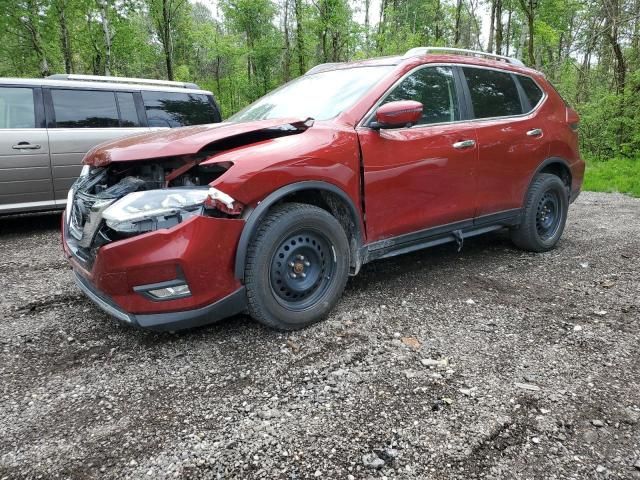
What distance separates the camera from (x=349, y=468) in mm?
1818

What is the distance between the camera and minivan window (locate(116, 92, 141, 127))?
20.5ft

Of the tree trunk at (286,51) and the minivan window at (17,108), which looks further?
the tree trunk at (286,51)

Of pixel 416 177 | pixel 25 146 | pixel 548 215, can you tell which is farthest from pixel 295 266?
pixel 25 146

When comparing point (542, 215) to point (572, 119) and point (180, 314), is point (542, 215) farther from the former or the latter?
point (180, 314)

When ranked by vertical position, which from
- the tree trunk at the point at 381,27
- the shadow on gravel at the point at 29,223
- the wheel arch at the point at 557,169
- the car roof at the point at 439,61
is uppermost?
the tree trunk at the point at 381,27

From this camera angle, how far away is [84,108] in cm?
595

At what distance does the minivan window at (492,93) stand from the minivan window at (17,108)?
16.7 feet

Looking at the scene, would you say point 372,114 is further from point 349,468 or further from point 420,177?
point 349,468

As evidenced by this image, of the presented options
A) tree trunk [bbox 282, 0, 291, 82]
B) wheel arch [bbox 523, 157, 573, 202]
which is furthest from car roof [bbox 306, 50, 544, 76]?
tree trunk [bbox 282, 0, 291, 82]

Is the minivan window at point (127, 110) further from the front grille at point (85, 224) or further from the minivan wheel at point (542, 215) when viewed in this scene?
the minivan wheel at point (542, 215)

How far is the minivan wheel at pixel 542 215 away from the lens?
4441 millimetres

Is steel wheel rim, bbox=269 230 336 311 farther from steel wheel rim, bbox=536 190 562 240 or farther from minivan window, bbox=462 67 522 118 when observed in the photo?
steel wheel rim, bbox=536 190 562 240

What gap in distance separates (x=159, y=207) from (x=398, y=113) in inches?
64.7

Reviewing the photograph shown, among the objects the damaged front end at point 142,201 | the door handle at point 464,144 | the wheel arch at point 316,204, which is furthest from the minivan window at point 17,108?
the door handle at point 464,144
